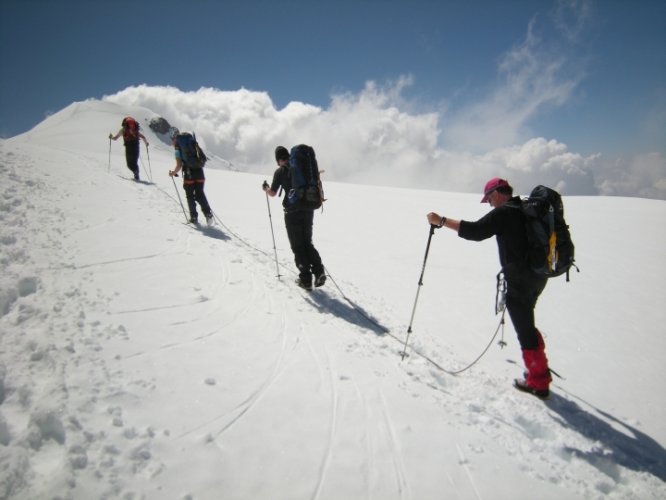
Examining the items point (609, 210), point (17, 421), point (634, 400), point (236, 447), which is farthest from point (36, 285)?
point (609, 210)

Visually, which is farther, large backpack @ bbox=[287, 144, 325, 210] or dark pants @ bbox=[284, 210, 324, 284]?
dark pants @ bbox=[284, 210, 324, 284]

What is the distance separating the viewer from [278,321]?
5312 mm

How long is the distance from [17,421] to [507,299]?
5416 millimetres

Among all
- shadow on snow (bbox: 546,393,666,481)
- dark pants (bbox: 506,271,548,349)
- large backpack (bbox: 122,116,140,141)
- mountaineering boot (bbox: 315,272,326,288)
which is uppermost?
large backpack (bbox: 122,116,140,141)

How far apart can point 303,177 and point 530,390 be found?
5386mm

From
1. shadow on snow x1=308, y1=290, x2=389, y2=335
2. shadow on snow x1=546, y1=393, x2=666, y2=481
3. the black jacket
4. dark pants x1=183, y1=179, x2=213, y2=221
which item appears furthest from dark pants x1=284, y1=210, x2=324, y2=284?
shadow on snow x1=546, y1=393, x2=666, y2=481

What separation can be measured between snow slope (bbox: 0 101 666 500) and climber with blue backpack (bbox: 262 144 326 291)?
62 cm

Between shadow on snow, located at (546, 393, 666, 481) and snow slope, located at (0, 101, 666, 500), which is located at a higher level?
snow slope, located at (0, 101, 666, 500)

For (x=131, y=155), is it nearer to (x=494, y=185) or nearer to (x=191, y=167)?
(x=191, y=167)

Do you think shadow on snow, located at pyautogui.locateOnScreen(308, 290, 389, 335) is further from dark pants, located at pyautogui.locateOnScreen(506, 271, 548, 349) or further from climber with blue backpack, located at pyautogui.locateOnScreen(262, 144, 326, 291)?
dark pants, located at pyautogui.locateOnScreen(506, 271, 548, 349)

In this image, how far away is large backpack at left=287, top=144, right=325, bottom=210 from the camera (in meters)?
6.77

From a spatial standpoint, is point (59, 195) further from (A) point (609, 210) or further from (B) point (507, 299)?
(A) point (609, 210)

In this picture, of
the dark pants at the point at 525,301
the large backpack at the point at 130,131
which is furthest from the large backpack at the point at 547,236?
the large backpack at the point at 130,131

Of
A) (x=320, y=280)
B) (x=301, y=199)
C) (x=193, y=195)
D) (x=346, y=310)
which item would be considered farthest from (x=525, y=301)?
(x=193, y=195)
